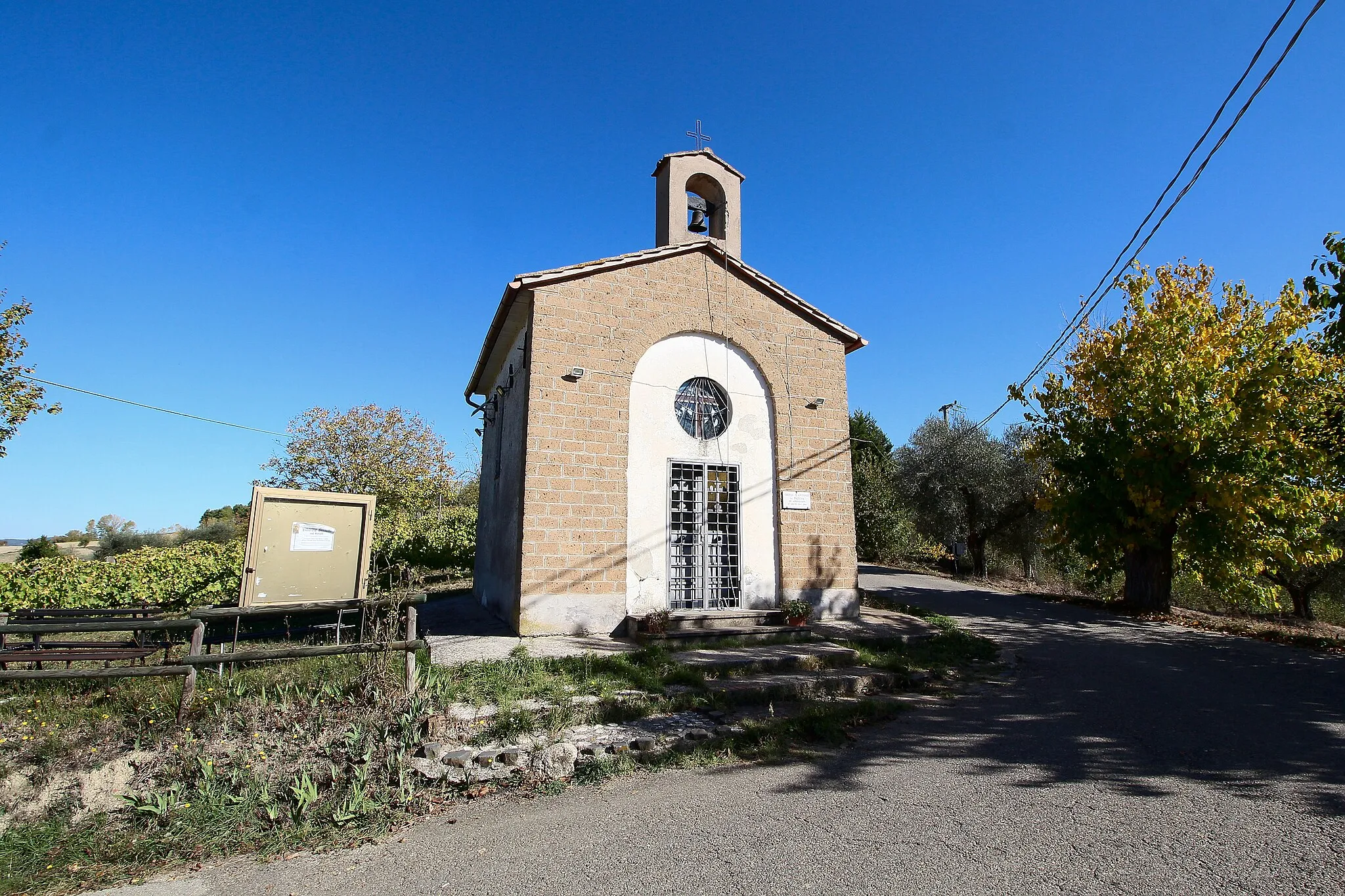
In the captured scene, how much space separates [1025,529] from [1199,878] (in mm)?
23212

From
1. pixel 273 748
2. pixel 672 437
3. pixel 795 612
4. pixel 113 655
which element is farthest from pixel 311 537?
pixel 795 612

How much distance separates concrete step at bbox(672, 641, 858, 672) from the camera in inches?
304

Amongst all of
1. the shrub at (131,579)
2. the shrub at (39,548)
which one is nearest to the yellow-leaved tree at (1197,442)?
the shrub at (131,579)

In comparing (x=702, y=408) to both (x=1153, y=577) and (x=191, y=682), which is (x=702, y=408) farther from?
(x=1153, y=577)

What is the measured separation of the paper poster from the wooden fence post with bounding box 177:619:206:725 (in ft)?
5.43

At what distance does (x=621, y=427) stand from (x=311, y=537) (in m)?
4.47

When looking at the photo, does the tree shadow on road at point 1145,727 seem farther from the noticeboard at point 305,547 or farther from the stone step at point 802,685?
the noticeboard at point 305,547

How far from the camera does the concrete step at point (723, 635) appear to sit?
900cm

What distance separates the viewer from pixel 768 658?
7.93 metres

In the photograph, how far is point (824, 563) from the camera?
1104 centimetres

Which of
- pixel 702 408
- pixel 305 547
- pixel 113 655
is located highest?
pixel 702 408

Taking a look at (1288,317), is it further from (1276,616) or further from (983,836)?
(983,836)

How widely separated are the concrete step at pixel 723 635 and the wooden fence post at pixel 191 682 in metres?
5.10

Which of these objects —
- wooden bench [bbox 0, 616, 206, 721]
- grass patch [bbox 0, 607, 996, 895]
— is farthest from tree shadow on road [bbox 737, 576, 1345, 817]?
wooden bench [bbox 0, 616, 206, 721]
